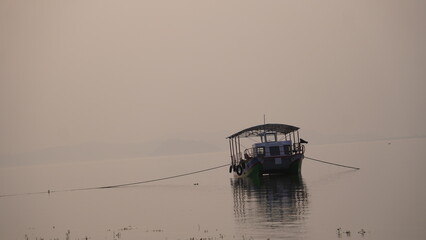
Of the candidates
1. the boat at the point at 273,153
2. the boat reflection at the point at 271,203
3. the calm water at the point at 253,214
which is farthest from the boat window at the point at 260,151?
the calm water at the point at 253,214

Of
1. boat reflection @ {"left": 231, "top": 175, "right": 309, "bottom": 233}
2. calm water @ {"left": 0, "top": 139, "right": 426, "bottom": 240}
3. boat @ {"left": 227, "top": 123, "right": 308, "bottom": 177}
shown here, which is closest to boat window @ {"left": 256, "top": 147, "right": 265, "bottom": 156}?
boat @ {"left": 227, "top": 123, "right": 308, "bottom": 177}

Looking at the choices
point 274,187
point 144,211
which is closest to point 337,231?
point 144,211

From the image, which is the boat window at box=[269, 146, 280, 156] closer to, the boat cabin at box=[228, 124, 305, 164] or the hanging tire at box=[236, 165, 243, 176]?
the boat cabin at box=[228, 124, 305, 164]

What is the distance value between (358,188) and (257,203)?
45.6ft

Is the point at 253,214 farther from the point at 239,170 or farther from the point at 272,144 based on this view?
the point at 239,170

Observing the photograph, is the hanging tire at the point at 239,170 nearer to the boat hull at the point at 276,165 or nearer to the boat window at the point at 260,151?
the boat hull at the point at 276,165

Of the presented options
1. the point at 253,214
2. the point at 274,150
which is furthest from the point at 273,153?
the point at 253,214

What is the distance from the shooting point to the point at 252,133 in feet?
262

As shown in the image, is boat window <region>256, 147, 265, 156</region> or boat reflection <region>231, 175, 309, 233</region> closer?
boat reflection <region>231, 175, 309, 233</region>

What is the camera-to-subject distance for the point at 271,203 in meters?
52.0

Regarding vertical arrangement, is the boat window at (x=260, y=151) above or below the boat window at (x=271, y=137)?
below

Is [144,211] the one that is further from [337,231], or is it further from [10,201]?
[10,201]

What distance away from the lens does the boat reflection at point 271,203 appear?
40.6 m

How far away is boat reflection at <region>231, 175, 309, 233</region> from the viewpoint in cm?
4062
